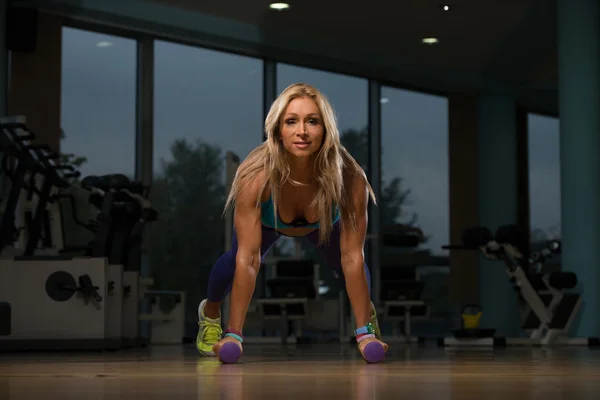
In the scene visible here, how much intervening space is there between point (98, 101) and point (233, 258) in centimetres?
557

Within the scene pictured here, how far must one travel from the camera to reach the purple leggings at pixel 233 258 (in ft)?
9.37

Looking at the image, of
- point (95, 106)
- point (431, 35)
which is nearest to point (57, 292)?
point (95, 106)

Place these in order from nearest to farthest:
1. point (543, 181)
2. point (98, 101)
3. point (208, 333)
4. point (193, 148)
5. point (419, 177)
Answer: point (208, 333) < point (98, 101) < point (193, 148) < point (419, 177) < point (543, 181)

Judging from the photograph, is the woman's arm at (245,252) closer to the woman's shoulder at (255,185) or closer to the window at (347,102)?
the woman's shoulder at (255,185)

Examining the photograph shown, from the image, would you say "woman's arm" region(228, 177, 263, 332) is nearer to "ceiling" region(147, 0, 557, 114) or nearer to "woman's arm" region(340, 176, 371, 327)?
"woman's arm" region(340, 176, 371, 327)

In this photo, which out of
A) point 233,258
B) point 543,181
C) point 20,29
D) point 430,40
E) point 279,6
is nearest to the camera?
point 233,258

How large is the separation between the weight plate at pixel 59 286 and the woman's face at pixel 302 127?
238 cm

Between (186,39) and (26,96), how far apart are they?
149 centimetres

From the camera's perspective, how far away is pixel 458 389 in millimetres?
1601

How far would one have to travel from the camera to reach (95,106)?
8.10 m

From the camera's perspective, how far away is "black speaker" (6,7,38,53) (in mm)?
7332

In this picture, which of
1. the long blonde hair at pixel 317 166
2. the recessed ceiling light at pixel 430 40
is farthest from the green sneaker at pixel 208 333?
the recessed ceiling light at pixel 430 40

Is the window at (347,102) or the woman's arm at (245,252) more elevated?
the window at (347,102)

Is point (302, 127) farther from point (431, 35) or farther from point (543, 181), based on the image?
point (543, 181)
